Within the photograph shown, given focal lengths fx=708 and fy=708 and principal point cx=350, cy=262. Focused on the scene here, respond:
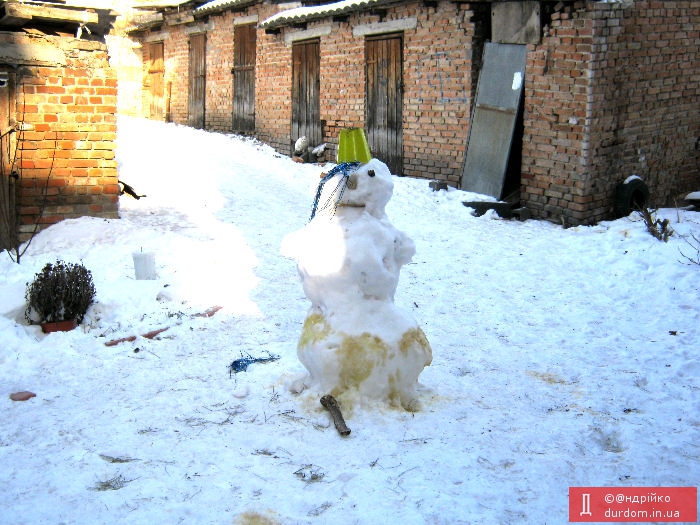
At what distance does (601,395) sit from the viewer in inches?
170

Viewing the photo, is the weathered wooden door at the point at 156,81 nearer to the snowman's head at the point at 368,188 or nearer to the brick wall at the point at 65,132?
the brick wall at the point at 65,132

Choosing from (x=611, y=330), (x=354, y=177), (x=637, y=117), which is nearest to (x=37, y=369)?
(x=354, y=177)

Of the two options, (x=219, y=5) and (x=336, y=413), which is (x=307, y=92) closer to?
(x=219, y=5)

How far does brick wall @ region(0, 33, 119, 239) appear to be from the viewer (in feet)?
22.8

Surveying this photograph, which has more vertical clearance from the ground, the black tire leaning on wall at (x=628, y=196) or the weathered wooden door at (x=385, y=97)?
the weathered wooden door at (x=385, y=97)

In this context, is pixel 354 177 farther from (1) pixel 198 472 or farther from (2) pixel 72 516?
(2) pixel 72 516

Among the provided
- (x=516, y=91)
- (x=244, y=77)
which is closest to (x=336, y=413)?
(x=516, y=91)

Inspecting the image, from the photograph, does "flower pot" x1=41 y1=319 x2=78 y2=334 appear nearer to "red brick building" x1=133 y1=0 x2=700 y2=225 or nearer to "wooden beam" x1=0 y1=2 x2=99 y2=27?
"wooden beam" x1=0 y1=2 x2=99 y2=27

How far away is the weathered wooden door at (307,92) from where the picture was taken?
13430 millimetres

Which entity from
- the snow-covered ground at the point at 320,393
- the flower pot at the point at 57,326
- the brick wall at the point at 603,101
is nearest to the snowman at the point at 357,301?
the snow-covered ground at the point at 320,393

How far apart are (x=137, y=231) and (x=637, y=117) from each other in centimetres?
Answer: 633

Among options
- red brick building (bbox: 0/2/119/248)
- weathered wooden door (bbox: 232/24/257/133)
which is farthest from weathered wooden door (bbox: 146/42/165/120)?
red brick building (bbox: 0/2/119/248)

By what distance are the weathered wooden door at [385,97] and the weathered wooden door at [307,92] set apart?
1.60 metres

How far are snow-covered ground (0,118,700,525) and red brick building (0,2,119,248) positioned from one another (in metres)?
0.29
